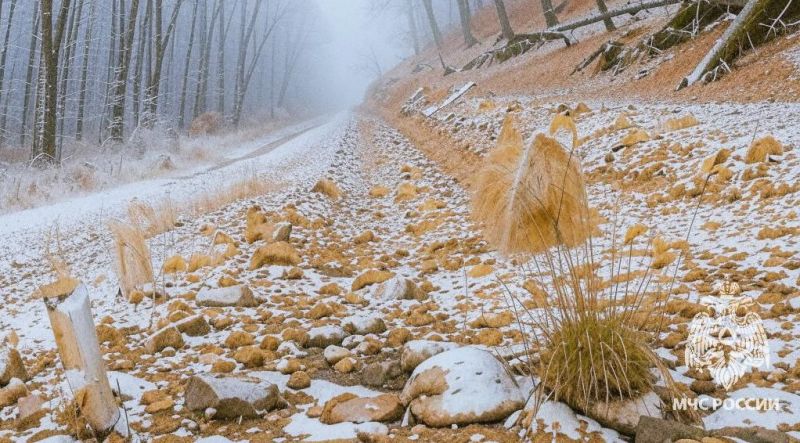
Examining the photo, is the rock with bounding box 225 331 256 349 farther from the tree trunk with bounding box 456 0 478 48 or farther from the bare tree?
the tree trunk with bounding box 456 0 478 48

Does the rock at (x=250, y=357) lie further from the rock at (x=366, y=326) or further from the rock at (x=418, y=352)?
the rock at (x=418, y=352)

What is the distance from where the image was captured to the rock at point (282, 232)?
5.47 m

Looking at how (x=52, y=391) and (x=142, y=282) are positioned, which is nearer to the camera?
(x=52, y=391)

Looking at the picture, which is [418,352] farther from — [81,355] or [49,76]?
[49,76]

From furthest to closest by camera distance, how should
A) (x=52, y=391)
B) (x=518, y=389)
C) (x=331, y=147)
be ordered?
(x=331, y=147) < (x=52, y=391) < (x=518, y=389)

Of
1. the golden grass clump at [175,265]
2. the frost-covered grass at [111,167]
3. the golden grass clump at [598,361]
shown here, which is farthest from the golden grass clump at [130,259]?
the frost-covered grass at [111,167]

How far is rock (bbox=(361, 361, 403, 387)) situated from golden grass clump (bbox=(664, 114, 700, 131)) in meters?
5.07

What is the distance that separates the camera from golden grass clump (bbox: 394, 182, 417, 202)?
7617 millimetres

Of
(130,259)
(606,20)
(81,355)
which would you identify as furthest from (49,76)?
(606,20)

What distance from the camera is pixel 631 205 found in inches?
194

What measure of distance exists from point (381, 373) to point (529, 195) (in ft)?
4.20

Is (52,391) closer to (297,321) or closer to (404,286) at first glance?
(297,321)

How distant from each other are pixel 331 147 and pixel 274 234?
7.53 m

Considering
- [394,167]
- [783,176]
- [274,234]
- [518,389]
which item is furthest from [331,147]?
[518,389]
